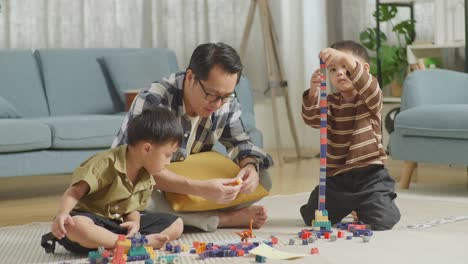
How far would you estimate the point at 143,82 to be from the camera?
16.3 ft

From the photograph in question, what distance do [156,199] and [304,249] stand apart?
0.60 m

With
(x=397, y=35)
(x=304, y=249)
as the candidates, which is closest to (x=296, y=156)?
(x=397, y=35)

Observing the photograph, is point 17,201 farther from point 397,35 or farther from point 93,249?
point 397,35

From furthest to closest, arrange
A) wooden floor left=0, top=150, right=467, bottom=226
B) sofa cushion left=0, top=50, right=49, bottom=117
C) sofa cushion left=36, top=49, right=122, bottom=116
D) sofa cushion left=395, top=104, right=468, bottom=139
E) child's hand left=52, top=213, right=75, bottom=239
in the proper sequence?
sofa cushion left=36, top=49, right=122, bottom=116 → sofa cushion left=0, top=50, right=49, bottom=117 → sofa cushion left=395, top=104, right=468, bottom=139 → wooden floor left=0, top=150, right=467, bottom=226 → child's hand left=52, top=213, right=75, bottom=239

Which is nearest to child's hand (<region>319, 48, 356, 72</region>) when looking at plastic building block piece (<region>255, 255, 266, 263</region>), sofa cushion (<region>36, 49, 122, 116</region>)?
plastic building block piece (<region>255, 255, 266, 263</region>)

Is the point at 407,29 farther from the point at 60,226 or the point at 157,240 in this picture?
the point at 60,226

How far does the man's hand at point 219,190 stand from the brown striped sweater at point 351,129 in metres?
0.49

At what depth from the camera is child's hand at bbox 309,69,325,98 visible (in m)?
2.89

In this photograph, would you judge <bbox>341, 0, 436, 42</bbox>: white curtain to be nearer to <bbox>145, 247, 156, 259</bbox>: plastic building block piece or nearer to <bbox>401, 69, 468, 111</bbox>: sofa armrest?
<bbox>401, 69, 468, 111</bbox>: sofa armrest

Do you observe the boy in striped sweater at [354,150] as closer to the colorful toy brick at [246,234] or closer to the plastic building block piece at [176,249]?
the colorful toy brick at [246,234]

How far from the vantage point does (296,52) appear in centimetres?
630

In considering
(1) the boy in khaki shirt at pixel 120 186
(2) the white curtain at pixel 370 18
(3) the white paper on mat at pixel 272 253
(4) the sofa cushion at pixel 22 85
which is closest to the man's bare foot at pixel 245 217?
(1) the boy in khaki shirt at pixel 120 186

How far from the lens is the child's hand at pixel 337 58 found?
2832mm

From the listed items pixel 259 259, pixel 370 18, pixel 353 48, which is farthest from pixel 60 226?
pixel 370 18
